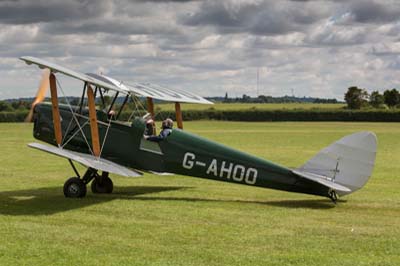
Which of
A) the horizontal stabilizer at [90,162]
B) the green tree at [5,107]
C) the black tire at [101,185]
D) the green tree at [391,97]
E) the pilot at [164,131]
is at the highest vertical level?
the green tree at [391,97]

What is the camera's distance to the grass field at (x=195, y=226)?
6.82m

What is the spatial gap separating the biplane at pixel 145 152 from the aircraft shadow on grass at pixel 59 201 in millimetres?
302

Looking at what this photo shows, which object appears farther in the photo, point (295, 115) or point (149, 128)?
point (295, 115)

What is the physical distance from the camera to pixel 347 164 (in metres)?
9.98

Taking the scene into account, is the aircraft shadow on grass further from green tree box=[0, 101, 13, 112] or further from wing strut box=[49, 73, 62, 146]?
green tree box=[0, 101, 13, 112]

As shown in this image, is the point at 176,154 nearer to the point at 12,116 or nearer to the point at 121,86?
the point at 121,86

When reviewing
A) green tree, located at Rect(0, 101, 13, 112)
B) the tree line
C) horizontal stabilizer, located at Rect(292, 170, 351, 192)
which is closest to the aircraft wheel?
horizontal stabilizer, located at Rect(292, 170, 351, 192)

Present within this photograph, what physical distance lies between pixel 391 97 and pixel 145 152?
106 meters

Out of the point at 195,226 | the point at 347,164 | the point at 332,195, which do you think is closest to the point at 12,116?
the point at 332,195

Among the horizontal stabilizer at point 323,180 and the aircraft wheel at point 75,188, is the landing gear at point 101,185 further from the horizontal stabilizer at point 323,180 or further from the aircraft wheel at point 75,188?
the horizontal stabilizer at point 323,180

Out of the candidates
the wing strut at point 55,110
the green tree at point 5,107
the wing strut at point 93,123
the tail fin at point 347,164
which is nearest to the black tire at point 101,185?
the wing strut at point 93,123

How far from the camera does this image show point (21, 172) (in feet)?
53.3

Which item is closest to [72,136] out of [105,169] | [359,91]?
[105,169]

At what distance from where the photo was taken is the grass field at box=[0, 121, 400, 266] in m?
6.82
